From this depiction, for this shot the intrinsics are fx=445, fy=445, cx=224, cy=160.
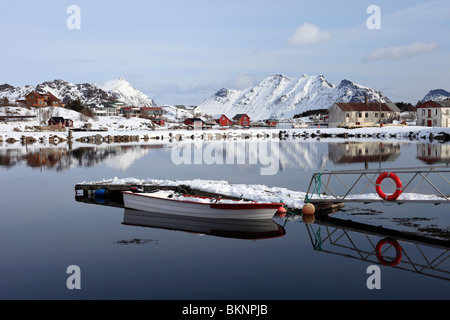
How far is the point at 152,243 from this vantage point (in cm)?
2127

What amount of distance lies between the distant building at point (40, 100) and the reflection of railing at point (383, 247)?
571 ft

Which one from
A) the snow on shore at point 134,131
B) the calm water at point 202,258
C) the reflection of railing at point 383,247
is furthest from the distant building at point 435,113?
the reflection of railing at point 383,247

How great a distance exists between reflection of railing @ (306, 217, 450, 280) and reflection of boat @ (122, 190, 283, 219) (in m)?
2.76

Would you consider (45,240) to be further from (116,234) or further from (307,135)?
(307,135)

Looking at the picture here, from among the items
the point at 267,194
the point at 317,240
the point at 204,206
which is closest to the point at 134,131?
the point at 267,194

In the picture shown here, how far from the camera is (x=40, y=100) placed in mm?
178375

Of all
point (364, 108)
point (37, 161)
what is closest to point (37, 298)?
point (37, 161)

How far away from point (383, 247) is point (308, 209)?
658cm

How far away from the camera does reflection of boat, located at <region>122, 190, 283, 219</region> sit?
958 inches

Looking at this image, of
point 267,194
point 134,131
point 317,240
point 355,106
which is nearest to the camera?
point 317,240

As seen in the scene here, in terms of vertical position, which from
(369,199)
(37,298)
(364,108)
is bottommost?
(37,298)

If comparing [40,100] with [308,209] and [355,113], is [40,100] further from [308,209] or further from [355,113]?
[308,209]

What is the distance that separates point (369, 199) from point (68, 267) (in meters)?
16.7
